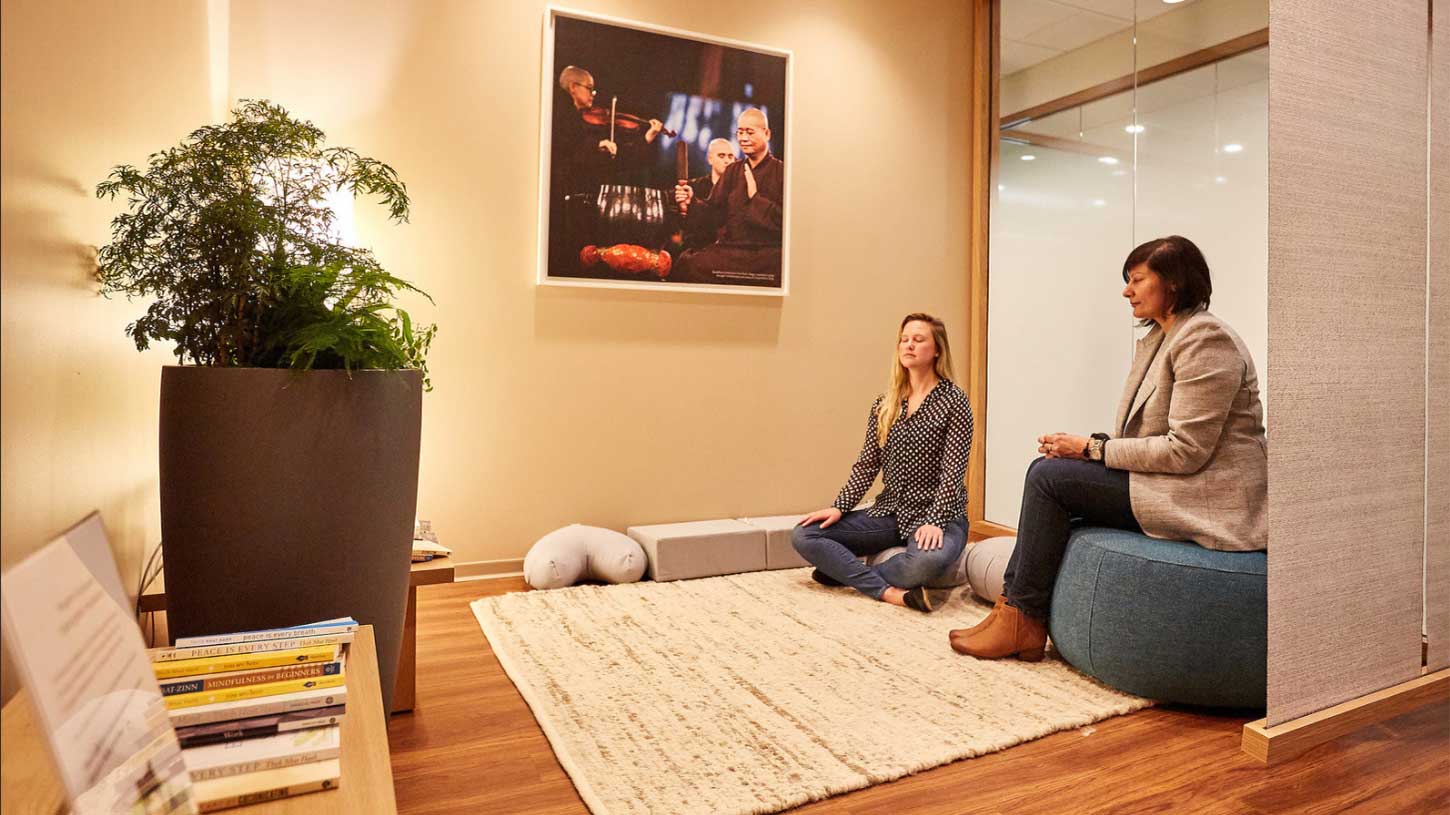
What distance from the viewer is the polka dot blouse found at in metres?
3.14

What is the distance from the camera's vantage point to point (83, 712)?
0.63 meters

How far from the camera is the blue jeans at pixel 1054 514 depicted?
2.37 meters

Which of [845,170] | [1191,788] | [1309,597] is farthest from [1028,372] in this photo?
[1191,788]

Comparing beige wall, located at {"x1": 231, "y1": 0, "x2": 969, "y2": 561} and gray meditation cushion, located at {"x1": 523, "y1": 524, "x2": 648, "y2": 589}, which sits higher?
beige wall, located at {"x1": 231, "y1": 0, "x2": 969, "y2": 561}

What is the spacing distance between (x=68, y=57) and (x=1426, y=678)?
2.92m

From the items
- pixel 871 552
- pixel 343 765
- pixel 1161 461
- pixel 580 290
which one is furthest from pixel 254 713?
pixel 580 290

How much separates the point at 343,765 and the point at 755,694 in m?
1.41

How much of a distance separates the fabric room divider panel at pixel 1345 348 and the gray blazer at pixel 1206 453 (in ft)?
0.67

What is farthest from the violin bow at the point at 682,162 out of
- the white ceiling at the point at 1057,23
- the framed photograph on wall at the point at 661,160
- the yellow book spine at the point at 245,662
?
the yellow book spine at the point at 245,662

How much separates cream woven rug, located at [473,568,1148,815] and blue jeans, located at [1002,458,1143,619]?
0.69ft

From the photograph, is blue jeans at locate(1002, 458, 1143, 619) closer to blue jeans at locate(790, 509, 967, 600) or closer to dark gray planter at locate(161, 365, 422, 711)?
blue jeans at locate(790, 509, 967, 600)

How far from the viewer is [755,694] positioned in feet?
7.32

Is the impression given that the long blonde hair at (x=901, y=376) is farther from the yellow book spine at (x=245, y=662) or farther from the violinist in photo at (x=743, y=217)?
the yellow book spine at (x=245, y=662)

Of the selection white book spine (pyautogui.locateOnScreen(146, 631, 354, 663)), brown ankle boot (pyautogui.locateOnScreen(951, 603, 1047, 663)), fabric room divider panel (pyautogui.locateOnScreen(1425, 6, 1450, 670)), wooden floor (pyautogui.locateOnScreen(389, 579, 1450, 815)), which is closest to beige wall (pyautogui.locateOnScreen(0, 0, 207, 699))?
white book spine (pyautogui.locateOnScreen(146, 631, 354, 663))
